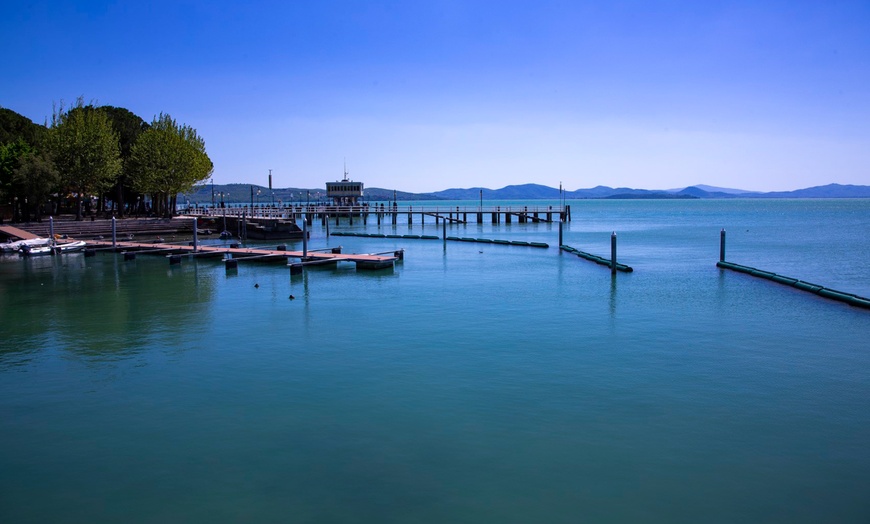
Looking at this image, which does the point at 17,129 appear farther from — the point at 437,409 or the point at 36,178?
the point at 437,409

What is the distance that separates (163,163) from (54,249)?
2025 cm

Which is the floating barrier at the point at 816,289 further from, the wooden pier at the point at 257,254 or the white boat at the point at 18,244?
the white boat at the point at 18,244

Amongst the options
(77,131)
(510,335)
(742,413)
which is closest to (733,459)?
(742,413)

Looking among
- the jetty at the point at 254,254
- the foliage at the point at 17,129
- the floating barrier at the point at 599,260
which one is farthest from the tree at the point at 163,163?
the floating barrier at the point at 599,260

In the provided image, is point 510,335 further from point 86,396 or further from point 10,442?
point 10,442

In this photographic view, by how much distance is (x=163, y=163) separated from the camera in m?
59.7

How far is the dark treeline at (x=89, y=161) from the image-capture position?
48.6m

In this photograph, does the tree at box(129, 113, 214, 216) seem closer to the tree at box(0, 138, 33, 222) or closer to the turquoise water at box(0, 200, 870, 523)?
the tree at box(0, 138, 33, 222)

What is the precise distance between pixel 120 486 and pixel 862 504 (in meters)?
8.98

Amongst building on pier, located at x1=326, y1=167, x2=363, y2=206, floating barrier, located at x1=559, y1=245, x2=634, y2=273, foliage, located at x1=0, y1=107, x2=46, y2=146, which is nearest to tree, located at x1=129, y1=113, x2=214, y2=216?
foliage, located at x1=0, y1=107, x2=46, y2=146

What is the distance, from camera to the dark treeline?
1913 inches

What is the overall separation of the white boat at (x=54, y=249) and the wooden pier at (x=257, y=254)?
588mm

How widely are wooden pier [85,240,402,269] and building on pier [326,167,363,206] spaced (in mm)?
45625

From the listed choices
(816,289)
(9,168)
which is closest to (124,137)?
(9,168)
